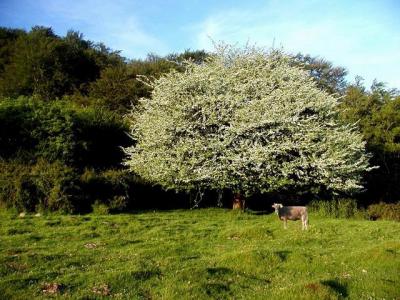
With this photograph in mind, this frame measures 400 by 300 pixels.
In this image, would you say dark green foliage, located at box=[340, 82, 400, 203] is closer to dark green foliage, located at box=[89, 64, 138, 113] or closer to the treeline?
the treeline

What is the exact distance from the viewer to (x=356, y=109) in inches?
1842

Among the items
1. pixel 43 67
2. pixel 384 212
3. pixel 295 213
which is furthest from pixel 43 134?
pixel 43 67

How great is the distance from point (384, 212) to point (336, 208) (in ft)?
13.4

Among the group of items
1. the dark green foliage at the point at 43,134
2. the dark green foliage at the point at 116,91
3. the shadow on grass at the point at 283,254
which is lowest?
the shadow on grass at the point at 283,254

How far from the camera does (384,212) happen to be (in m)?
34.3

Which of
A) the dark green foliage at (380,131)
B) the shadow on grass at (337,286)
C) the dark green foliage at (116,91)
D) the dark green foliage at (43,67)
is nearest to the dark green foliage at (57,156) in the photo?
the shadow on grass at (337,286)

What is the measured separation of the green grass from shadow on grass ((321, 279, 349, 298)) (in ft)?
0.14

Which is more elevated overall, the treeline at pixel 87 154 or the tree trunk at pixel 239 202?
the treeline at pixel 87 154

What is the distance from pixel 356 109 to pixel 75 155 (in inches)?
1122

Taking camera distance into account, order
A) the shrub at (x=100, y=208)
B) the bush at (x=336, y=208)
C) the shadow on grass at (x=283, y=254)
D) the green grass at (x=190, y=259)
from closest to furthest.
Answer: the green grass at (x=190, y=259) → the shadow on grass at (x=283, y=254) → the shrub at (x=100, y=208) → the bush at (x=336, y=208)

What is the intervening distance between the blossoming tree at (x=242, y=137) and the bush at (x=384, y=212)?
12.1 ft

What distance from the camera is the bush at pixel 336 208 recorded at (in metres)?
32.6

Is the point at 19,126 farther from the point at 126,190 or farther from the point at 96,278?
the point at 96,278

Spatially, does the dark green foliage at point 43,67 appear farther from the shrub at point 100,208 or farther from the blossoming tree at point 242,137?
the shrub at point 100,208
